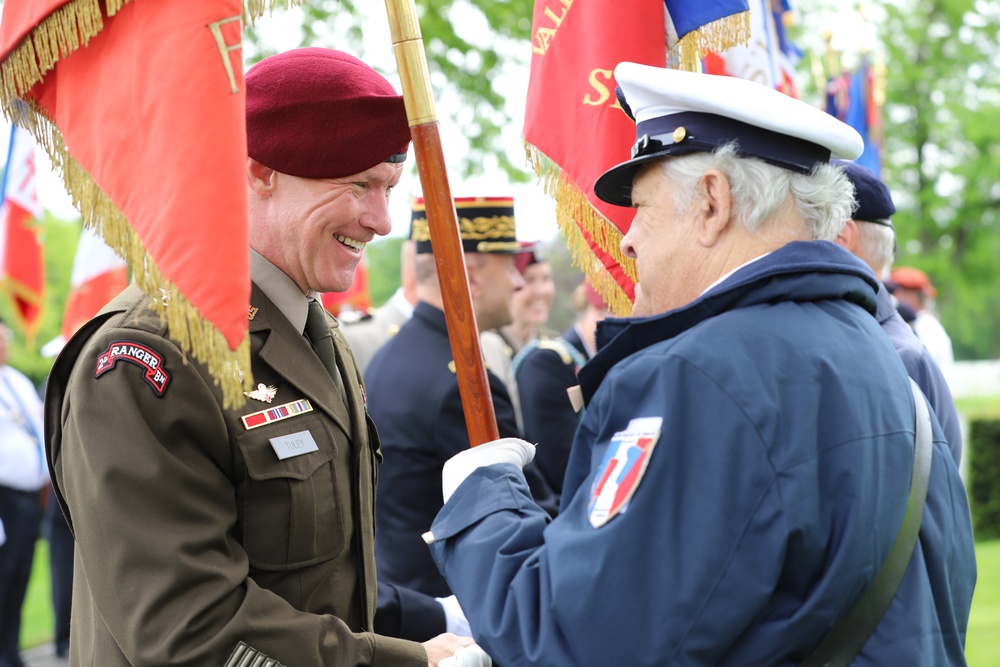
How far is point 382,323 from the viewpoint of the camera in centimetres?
688

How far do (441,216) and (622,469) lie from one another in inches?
32.8

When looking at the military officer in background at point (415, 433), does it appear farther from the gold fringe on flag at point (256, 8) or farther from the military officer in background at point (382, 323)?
the gold fringe on flag at point (256, 8)

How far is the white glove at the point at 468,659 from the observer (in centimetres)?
251

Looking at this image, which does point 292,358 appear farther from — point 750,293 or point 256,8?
point 750,293

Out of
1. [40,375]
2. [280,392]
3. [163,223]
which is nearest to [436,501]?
[280,392]

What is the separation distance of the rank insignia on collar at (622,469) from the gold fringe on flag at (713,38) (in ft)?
5.58

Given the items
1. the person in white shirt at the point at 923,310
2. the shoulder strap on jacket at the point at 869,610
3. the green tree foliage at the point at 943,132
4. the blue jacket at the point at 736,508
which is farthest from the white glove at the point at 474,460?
the green tree foliage at the point at 943,132

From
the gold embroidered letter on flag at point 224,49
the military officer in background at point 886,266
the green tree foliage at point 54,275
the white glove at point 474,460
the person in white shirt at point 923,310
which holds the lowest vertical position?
the green tree foliage at point 54,275

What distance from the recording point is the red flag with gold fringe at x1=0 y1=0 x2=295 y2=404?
6.48 ft

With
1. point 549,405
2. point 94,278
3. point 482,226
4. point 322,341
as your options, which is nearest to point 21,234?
point 94,278

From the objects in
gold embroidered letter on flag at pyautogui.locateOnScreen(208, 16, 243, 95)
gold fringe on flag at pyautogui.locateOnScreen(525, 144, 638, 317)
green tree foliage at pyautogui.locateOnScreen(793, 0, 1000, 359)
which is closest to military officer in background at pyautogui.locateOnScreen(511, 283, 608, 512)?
gold fringe on flag at pyautogui.locateOnScreen(525, 144, 638, 317)

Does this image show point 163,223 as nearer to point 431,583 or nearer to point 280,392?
point 280,392

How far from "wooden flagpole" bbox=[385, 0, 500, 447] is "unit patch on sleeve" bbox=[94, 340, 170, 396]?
0.64 metres

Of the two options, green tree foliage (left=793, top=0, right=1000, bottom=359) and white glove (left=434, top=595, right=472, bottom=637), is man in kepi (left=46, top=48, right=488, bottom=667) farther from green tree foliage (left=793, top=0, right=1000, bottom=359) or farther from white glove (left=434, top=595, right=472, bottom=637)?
green tree foliage (left=793, top=0, right=1000, bottom=359)
